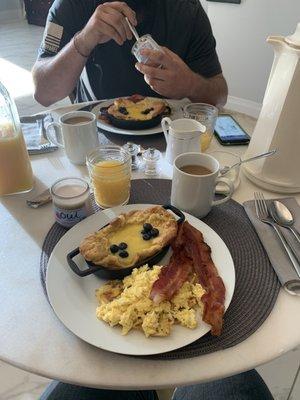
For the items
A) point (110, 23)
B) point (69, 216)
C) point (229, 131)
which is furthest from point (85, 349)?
point (110, 23)

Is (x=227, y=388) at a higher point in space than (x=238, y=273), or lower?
lower

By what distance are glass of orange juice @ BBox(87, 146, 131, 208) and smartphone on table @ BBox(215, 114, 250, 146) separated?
391mm

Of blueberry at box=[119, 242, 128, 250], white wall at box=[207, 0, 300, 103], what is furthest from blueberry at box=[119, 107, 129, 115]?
white wall at box=[207, 0, 300, 103]

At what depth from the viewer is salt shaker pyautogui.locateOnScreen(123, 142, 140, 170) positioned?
973 mm

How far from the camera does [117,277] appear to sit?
623 mm

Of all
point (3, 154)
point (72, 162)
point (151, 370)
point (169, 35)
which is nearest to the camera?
point (151, 370)

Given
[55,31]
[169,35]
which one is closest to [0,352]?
[55,31]

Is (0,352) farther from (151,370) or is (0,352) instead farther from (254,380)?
(254,380)

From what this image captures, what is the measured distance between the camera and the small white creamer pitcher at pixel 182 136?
3.01ft

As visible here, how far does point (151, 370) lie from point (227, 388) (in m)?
0.45

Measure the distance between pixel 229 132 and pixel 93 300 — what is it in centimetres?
76

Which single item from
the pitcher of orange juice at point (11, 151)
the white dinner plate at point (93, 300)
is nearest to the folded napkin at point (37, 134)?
the pitcher of orange juice at point (11, 151)

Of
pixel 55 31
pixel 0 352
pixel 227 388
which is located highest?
pixel 55 31

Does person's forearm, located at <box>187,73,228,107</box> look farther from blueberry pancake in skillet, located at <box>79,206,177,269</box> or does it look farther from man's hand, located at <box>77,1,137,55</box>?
blueberry pancake in skillet, located at <box>79,206,177,269</box>
